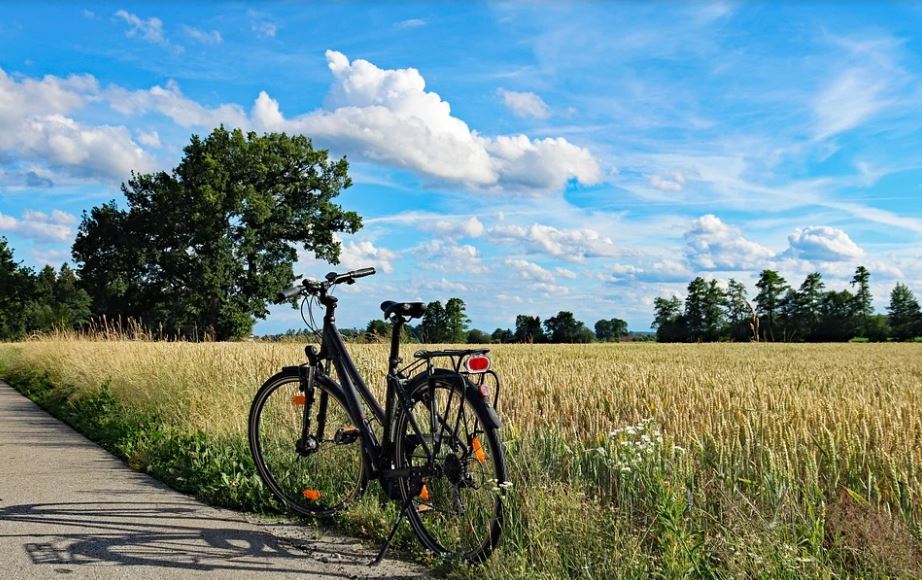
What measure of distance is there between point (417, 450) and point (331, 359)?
1.15 m

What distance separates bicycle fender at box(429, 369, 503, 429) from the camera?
3.96m

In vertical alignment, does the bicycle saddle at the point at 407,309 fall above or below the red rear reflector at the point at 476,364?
above

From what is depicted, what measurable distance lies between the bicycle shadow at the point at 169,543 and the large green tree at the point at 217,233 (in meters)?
37.0

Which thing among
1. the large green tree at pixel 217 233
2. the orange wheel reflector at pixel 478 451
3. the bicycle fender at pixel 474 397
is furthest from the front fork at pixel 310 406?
the large green tree at pixel 217 233

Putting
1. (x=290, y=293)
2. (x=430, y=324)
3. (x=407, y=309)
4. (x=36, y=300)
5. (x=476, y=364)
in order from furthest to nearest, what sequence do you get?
1. (x=36, y=300)
2. (x=430, y=324)
3. (x=290, y=293)
4. (x=407, y=309)
5. (x=476, y=364)

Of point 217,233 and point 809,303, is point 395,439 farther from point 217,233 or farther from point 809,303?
point 809,303

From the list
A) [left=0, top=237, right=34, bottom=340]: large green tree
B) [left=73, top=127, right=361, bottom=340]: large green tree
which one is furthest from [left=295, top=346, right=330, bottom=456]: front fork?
[left=0, top=237, right=34, bottom=340]: large green tree

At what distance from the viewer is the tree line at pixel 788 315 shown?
67000mm

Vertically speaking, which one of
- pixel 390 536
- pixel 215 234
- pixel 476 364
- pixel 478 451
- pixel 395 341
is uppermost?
pixel 215 234

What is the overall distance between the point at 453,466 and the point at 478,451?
0.73 feet

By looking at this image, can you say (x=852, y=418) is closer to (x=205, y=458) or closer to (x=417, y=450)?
(x=417, y=450)

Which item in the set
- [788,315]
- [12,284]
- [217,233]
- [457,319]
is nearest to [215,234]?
[217,233]

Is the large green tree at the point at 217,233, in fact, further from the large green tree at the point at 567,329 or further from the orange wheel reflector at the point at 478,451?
the orange wheel reflector at the point at 478,451

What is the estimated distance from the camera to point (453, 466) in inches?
167
